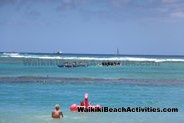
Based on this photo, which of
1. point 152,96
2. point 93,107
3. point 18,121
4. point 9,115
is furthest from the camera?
point 152,96

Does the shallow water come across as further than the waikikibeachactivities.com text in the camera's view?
No

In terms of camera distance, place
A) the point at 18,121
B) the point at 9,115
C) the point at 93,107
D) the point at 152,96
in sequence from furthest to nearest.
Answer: the point at 152,96 → the point at 93,107 → the point at 9,115 → the point at 18,121

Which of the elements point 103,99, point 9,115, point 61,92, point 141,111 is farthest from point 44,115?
point 61,92

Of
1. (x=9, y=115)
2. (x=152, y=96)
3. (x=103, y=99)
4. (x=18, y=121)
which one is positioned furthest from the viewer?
(x=152, y=96)

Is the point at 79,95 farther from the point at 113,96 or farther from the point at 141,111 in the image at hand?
the point at 141,111

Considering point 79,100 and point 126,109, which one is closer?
point 126,109

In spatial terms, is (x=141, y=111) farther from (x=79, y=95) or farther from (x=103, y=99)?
(x=79, y=95)

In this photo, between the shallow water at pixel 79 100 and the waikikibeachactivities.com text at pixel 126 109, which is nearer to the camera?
the shallow water at pixel 79 100

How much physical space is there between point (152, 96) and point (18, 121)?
44.4ft

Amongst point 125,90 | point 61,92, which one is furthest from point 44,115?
point 125,90

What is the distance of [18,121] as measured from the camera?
71.3 ft

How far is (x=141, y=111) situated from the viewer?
25.4 metres

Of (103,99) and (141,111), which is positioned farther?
(103,99)

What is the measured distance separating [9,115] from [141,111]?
6.72m
